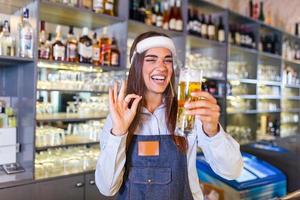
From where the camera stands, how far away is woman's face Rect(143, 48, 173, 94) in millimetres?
1202

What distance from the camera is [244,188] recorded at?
2053 millimetres

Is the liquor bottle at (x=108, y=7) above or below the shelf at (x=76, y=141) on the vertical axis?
above

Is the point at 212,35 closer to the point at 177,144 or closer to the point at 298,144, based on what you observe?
the point at 298,144

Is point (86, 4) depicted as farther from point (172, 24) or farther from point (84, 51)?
point (172, 24)

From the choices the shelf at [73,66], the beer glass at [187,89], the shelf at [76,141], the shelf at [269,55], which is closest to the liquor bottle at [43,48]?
the shelf at [73,66]

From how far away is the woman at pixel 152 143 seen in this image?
111cm

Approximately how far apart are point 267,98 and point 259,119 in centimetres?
32

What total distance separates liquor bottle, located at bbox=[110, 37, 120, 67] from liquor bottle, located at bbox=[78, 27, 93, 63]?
7.2 inches

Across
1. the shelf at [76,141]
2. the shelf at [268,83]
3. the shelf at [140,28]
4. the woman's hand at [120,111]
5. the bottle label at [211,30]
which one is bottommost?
the shelf at [76,141]

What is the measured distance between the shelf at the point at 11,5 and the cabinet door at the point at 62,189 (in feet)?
4.00

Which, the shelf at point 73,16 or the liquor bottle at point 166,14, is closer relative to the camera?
the shelf at point 73,16

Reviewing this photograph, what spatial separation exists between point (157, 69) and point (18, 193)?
1.35 meters

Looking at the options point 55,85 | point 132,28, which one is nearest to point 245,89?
point 132,28

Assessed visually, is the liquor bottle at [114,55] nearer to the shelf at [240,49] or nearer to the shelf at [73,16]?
the shelf at [73,16]
